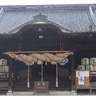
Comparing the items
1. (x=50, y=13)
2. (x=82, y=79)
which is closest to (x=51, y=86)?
(x=82, y=79)

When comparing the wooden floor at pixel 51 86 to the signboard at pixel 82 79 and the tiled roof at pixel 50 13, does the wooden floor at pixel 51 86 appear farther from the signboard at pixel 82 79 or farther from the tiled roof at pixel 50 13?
the tiled roof at pixel 50 13

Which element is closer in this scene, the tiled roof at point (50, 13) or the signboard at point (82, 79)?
the signboard at point (82, 79)

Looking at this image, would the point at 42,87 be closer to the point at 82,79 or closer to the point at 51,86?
the point at 51,86

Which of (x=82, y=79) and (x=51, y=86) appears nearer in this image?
(x=82, y=79)

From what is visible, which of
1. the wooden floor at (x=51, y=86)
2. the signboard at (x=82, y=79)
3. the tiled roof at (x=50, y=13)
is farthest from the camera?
the tiled roof at (x=50, y=13)

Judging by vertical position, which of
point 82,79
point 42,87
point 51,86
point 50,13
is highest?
point 50,13

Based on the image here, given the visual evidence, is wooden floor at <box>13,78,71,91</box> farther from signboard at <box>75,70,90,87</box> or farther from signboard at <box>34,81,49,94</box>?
signboard at <box>34,81,49,94</box>

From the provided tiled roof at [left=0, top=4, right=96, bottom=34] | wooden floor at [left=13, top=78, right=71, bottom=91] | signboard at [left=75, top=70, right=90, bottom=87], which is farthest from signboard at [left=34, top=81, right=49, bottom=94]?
tiled roof at [left=0, top=4, right=96, bottom=34]

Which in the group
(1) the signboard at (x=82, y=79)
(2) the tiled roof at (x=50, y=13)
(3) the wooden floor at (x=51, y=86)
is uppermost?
(2) the tiled roof at (x=50, y=13)

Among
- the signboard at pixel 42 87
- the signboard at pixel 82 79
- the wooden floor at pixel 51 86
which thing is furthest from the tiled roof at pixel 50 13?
the signboard at pixel 42 87

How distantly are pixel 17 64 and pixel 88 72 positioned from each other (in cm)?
432

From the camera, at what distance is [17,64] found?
10320mm

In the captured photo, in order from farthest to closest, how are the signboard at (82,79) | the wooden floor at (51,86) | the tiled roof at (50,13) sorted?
the tiled roof at (50,13) → the wooden floor at (51,86) → the signboard at (82,79)

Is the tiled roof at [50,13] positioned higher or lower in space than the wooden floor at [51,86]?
higher
